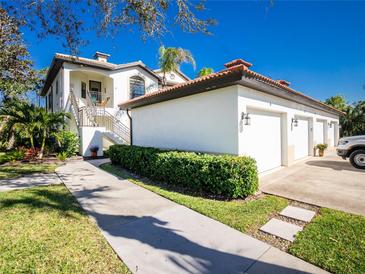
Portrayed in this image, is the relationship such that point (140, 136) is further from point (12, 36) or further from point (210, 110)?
point (12, 36)

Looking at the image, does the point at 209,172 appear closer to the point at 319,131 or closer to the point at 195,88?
the point at 195,88

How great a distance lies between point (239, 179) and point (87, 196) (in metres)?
4.22

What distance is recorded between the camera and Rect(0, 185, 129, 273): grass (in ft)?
8.83

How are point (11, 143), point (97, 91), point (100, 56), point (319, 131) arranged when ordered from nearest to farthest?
point (319, 131) < point (11, 143) < point (97, 91) < point (100, 56)

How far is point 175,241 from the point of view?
10.8 ft

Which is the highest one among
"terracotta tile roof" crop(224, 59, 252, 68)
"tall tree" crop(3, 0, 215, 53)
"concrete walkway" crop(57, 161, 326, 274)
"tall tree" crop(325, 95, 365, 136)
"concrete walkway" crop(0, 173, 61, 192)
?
"tall tree" crop(3, 0, 215, 53)

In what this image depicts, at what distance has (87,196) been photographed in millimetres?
5543

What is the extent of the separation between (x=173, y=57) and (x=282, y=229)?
53.3 ft

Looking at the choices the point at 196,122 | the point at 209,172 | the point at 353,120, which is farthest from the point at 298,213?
the point at 353,120

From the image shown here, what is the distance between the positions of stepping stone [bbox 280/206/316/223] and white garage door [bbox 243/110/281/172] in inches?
88.9

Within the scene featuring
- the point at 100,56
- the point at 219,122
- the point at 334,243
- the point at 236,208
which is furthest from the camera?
the point at 100,56

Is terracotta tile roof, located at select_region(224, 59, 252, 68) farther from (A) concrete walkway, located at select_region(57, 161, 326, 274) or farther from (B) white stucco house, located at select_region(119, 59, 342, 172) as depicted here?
(A) concrete walkway, located at select_region(57, 161, 326, 274)

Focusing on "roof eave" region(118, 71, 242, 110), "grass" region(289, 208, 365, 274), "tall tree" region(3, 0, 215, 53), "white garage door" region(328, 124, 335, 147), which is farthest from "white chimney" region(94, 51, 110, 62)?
"white garage door" region(328, 124, 335, 147)

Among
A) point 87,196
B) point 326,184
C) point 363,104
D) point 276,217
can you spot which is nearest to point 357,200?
point 326,184
